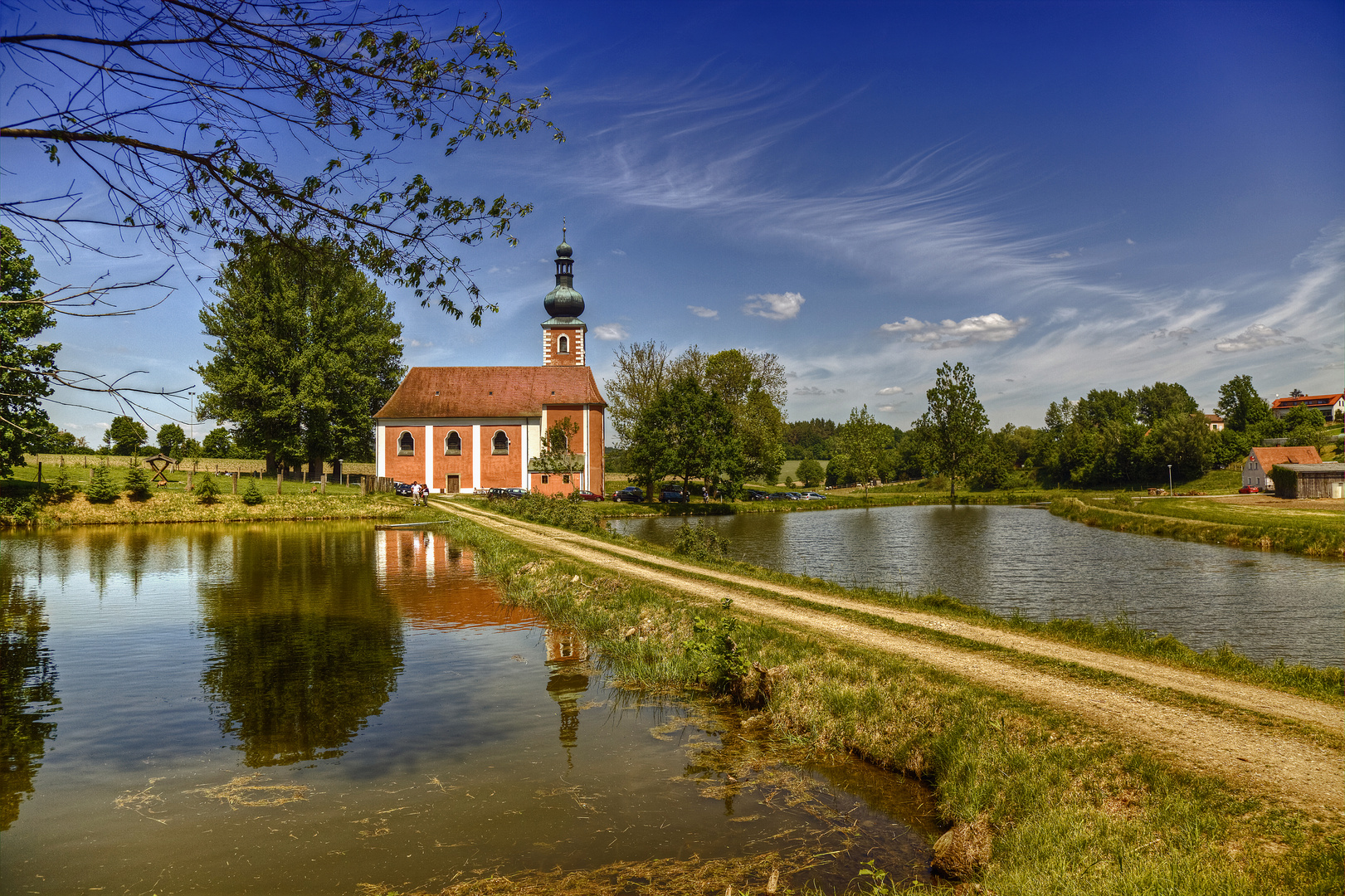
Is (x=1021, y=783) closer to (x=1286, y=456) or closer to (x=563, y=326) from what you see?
(x=563, y=326)

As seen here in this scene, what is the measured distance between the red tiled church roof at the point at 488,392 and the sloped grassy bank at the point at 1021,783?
53162mm

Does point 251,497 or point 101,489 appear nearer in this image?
point 101,489

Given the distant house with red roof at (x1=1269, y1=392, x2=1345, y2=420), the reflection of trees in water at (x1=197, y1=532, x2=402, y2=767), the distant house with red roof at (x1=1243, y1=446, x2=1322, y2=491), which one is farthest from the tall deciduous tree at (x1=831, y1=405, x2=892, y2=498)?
the reflection of trees in water at (x1=197, y1=532, x2=402, y2=767)

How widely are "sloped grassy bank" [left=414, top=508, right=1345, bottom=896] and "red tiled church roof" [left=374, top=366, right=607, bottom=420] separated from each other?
53162 mm

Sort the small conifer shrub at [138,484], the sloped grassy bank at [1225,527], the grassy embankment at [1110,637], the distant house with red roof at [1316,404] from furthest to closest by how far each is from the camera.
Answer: the distant house with red roof at [1316,404]
the small conifer shrub at [138,484]
the sloped grassy bank at [1225,527]
the grassy embankment at [1110,637]

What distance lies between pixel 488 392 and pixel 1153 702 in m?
60.8

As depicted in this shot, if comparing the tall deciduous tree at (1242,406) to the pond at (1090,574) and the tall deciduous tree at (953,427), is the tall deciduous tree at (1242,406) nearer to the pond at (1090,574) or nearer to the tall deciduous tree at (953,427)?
the tall deciduous tree at (953,427)

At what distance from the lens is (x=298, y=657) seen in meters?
12.4

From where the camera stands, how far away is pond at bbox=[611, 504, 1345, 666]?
1662 centimetres

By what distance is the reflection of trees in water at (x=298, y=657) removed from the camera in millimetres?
9125

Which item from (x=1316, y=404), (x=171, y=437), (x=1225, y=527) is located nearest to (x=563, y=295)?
(x=1225, y=527)

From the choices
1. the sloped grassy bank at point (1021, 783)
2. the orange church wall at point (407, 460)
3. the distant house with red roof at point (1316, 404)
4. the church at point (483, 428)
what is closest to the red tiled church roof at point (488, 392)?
the church at point (483, 428)

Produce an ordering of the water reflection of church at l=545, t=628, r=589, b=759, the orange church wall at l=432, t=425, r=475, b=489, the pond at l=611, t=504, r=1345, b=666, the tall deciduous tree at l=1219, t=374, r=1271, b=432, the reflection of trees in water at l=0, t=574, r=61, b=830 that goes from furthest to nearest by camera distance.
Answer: the tall deciduous tree at l=1219, t=374, r=1271, b=432 → the orange church wall at l=432, t=425, r=475, b=489 → the pond at l=611, t=504, r=1345, b=666 → the water reflection of church at l=545, t=628, r=589, b=759 → the reflection of trees in water at l=0, t=574, r=61, b=830

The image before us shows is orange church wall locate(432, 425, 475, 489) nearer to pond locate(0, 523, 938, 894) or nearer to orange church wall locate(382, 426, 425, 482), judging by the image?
orange church wall locate(382, 426, 425, 482)
